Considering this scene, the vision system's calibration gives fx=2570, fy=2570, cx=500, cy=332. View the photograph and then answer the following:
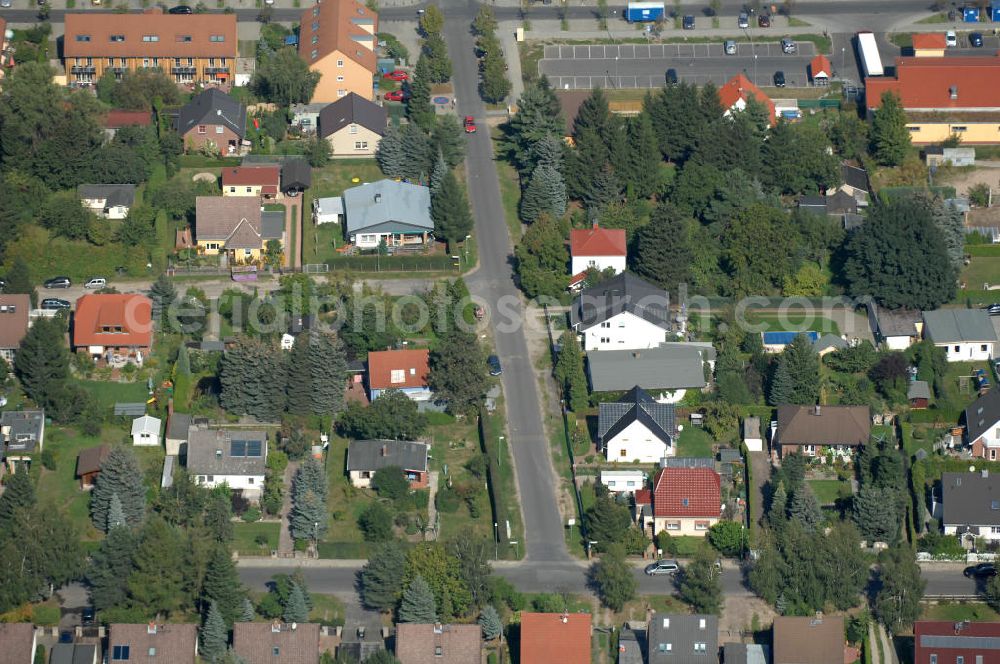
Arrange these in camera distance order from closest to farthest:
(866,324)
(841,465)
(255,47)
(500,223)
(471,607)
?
(471,607) → (841,465) → (866,324) → (500,223) → (255,47)

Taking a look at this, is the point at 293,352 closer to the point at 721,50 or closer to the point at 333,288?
the point at 333,288

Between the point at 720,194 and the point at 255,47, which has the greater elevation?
the point at 255,47

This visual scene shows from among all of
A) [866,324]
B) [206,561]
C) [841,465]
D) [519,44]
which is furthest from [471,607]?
[519,44]

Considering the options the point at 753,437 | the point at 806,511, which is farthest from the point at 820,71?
the point at 806,511

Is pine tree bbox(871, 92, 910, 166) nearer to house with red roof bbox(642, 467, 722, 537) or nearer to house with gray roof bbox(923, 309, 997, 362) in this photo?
house with gray roof bbox(923, 309, 997, 362)

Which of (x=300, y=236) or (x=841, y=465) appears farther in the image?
(x=300, y=236)

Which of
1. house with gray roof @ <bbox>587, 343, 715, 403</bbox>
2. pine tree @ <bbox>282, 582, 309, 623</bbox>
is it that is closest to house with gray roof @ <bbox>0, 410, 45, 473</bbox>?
pine tree @ <bbox>282, 582, 309, 623</bbox>

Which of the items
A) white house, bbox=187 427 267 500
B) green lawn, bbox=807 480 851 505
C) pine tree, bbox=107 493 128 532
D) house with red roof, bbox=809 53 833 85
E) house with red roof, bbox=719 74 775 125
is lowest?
pine tree, bbox=107 493 128 532
